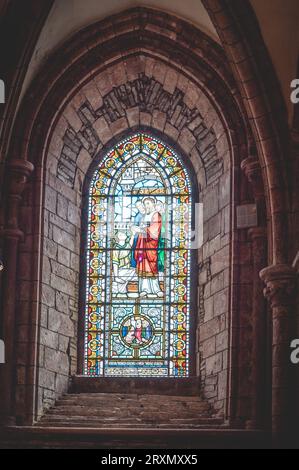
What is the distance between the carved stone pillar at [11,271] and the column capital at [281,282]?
8.54ft

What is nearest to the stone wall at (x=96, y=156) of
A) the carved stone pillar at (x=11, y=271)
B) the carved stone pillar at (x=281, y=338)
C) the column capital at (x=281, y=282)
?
the carved stone pillar at (x=11, y=271)

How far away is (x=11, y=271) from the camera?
15555 millimetres

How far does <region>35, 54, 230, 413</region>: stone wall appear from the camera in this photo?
51.6ft

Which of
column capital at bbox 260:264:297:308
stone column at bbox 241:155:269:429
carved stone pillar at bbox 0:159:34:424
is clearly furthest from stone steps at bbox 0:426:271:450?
column capital at bbox 260:264:297:308

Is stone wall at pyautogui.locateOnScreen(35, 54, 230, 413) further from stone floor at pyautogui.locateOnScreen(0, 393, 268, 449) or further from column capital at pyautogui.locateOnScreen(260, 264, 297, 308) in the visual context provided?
column capital at pyautogui.locateOnScreen(260, 264, 297, 308)

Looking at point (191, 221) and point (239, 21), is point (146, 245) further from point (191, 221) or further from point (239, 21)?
point (239, 21)

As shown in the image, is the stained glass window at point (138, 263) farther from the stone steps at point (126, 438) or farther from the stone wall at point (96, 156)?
the stone steps at point (126, 438)

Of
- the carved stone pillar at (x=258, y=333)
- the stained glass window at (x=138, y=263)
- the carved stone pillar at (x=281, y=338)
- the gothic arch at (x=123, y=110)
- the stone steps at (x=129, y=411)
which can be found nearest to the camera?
the carved stone pillar at (x=281, y=338)

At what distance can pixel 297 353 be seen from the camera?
47.0 feet

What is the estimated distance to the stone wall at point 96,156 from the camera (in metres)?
15.7

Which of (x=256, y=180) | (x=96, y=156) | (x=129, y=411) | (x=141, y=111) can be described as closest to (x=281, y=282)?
(x=256, y=180)

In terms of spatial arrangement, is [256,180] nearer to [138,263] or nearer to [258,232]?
[258,232]

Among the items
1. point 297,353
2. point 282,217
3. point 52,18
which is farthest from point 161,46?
point 297,353

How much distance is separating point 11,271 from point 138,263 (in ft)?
5.59
